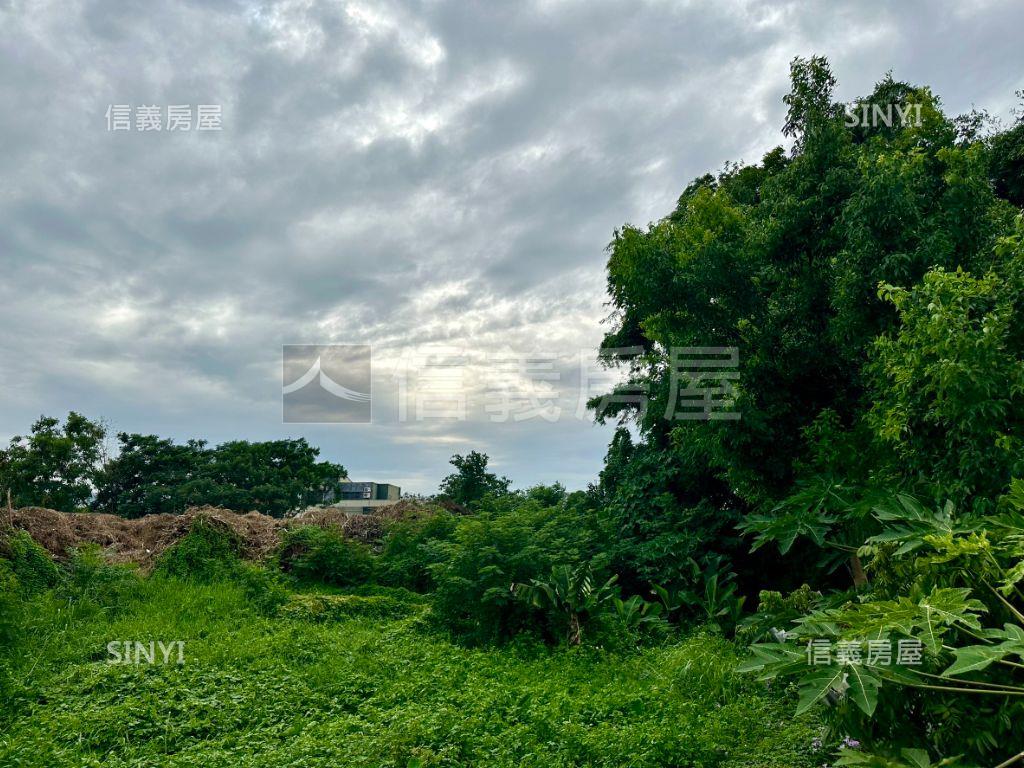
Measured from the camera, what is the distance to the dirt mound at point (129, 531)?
10.1 metres

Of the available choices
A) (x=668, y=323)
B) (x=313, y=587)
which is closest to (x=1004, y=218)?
(x=668, y=323)

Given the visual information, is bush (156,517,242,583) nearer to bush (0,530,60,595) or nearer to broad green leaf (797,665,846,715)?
bush (0,530,60,595)

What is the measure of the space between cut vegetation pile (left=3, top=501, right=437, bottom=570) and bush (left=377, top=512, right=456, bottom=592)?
1.02m

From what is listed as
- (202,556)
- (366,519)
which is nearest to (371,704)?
(202,556)

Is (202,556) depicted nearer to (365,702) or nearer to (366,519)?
(366,519)

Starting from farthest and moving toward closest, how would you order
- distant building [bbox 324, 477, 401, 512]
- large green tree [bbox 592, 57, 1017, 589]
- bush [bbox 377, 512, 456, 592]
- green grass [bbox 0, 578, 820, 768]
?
1. distant building [bbox 324, 477, 401, 512]
2. bush [bbox 377, 512, 456, 592]
3. large green tree [bbox 592, 57, 1017, 589]
4. green grass [bbox 0, 578, 820, 768]

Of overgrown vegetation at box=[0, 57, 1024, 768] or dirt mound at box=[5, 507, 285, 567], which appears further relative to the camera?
dirt mound at box=[5, 507, 285, 567]

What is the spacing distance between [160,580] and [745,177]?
443 inches

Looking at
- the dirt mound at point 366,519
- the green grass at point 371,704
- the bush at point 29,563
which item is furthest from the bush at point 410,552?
the bush at point 29,563

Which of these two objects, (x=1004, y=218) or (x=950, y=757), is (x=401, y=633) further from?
(x=1004, y=218)

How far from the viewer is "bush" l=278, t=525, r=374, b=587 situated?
11.6 meters

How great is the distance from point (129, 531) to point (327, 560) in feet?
A: 13.1

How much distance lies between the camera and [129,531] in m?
12.2

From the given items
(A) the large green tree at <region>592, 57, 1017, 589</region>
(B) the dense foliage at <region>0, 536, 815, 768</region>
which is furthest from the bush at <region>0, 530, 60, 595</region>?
(A) the large green tree at <region>592, 57, 1017, 589</region>
